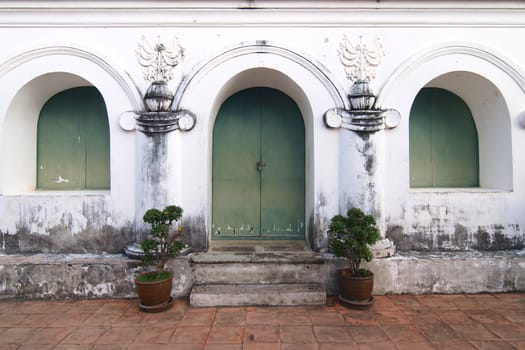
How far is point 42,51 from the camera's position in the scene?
527 cm

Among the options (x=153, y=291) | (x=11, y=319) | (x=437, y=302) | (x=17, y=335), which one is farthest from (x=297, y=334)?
(x=11, y=319)

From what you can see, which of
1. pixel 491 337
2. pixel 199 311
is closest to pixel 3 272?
pixel 199 311

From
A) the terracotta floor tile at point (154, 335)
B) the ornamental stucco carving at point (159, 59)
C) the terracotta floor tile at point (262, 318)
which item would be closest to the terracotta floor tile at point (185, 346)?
the terracotta floor tile at point (154, 335)

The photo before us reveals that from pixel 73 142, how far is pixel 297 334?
A: 5055mm

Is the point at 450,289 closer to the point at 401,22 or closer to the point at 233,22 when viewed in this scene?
the point at 401,22

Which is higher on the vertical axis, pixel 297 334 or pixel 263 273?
pixel 263 273

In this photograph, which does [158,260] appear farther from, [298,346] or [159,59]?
[159,59]

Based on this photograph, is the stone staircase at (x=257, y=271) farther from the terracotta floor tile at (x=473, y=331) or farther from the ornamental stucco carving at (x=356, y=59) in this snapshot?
the ornamental stucco carving at (x=356, y=59)

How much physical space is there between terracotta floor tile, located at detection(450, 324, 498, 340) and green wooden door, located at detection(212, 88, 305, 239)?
9.09 feet

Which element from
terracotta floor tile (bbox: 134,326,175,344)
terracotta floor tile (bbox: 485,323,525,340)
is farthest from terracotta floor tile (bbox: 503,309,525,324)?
terracotta floor tile (bbox: 134,326,175,344)

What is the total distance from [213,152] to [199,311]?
280cm

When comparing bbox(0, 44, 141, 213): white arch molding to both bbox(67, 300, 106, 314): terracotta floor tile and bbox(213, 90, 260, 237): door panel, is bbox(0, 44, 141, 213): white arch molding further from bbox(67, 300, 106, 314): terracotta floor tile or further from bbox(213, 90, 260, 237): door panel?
bbox(213, 90, 260, 237): door panel

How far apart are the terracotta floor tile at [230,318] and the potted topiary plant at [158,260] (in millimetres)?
760

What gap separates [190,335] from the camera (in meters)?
3.90
